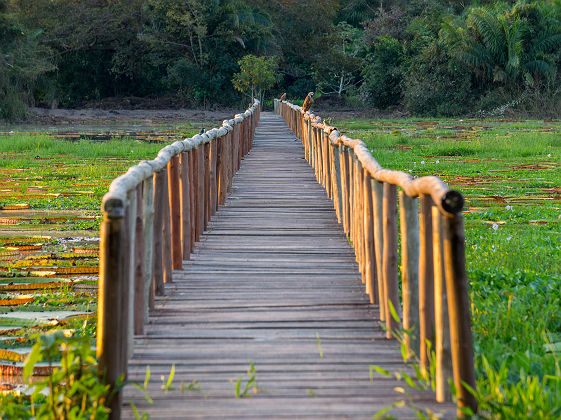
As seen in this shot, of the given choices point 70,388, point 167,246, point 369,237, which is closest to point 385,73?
point 167,246

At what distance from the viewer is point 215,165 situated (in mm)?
7719

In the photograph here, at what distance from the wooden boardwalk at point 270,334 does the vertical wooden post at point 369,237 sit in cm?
12

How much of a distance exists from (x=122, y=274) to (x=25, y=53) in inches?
1179

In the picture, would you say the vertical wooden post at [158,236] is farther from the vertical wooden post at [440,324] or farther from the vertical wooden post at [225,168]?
the vertical wooden post at [225,168]

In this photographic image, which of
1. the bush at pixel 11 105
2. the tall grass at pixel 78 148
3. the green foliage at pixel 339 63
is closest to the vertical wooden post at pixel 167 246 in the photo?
the tall grass at pixel 78 148

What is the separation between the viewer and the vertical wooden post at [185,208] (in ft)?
18.9

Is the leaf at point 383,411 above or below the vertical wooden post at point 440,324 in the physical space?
below

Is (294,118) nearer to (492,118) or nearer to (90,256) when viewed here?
(90,256)

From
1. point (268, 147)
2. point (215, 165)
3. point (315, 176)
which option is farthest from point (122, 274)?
point (268, 147)

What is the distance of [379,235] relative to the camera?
14.6 ft

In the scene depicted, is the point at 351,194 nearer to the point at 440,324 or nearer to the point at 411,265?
the point at 411,265

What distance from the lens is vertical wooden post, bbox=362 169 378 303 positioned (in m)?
4.72

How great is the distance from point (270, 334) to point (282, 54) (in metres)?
37.5

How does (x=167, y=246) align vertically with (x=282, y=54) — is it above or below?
below
